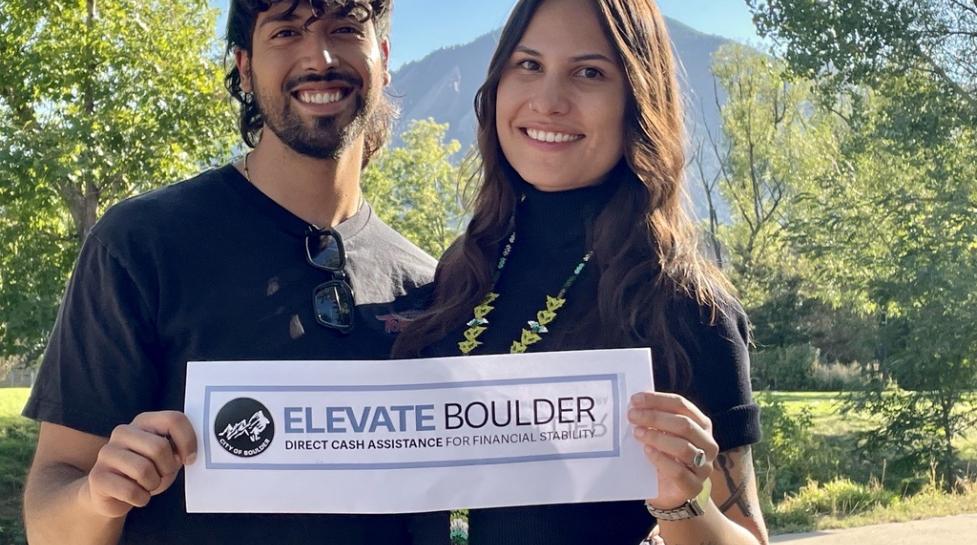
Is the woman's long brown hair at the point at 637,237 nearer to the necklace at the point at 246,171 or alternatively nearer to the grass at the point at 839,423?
the necklace at the point at 246,171

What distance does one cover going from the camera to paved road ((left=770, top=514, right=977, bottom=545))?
9.66 meters

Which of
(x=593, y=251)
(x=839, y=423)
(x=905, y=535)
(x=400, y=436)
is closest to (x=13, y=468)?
(x=905, y=535)

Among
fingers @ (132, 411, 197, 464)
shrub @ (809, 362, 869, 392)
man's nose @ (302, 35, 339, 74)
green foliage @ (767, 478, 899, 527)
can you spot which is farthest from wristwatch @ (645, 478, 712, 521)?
shrub @ (809, 362, 869, 392)

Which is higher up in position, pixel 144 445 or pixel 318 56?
pixel 318 56

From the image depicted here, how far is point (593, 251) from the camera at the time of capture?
2.26m

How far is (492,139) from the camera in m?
2.49

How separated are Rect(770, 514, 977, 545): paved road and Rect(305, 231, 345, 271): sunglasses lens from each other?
8.65m

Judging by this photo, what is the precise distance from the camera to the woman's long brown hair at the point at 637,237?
2.10 metres

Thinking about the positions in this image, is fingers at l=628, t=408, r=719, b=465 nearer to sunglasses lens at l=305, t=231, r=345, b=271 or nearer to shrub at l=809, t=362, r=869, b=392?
sunglasses lens at l=305, t=231, r=345, b=271

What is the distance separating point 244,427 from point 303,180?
0.75 metres

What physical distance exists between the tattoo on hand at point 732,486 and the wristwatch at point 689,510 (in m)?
0.15

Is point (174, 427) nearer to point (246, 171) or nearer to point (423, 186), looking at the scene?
point (246, 171)

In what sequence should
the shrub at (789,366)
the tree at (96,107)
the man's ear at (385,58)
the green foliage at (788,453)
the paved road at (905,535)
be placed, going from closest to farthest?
1. the man's ear at (385,58)
2. the paved road at (905,535)
3. the tree at (96,107)
4. the green foliage at (788,453)
5. the shrub at (789,366)

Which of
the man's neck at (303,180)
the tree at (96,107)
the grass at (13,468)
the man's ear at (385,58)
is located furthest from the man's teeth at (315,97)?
the grass at (13,468)
